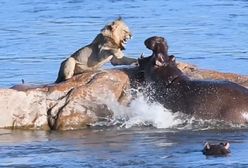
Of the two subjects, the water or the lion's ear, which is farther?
the lion's ear

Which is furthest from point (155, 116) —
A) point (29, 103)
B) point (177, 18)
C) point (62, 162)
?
point (177, 18)

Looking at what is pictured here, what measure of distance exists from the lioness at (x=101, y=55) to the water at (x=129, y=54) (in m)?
1.26

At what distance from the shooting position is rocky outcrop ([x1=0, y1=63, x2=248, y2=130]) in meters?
13.9

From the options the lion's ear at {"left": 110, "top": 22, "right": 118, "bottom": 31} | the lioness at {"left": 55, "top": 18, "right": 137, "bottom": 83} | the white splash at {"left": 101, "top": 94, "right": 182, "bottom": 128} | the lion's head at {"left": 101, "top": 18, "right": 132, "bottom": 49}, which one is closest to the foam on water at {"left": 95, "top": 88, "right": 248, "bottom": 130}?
the white splash at {"left": 101, "top": 94, "right": 182, "bottom": 128}

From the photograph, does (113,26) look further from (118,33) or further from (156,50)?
(156,50)

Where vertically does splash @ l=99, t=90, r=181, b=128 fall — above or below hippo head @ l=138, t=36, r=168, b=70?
below

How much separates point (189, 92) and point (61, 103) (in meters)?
1.71

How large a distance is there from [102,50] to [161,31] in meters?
8.27

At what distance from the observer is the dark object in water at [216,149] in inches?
448

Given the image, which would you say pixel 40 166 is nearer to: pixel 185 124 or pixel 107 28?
pixel 185 124

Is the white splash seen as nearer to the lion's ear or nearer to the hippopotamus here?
the hippopotamus

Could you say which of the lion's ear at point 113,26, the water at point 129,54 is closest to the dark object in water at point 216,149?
the water at point 129,54

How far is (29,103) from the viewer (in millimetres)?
14000

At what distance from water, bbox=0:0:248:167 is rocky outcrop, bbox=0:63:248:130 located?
0.68 feet
